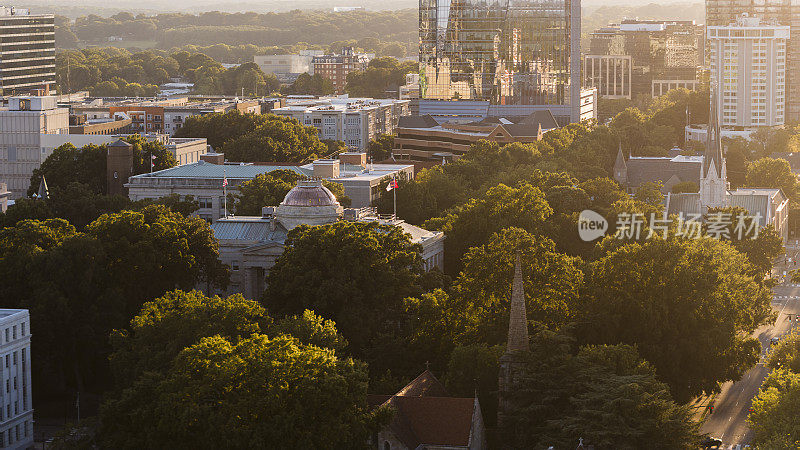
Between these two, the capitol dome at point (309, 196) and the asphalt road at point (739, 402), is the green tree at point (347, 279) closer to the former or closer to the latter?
the capitol dome at point (309, 196)

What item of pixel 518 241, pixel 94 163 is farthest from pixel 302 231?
pixel 94 163

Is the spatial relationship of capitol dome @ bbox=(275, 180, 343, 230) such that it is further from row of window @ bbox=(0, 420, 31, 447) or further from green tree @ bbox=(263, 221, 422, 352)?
row of window @ bbox=(0, 420, 31, 447)

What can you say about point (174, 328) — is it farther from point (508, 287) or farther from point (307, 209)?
point (307, 209)

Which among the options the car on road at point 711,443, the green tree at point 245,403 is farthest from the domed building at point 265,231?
the green tree at point 245,403

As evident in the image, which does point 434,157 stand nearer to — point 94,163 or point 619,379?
point 94,163

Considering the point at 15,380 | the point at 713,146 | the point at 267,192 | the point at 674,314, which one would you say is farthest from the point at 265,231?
the point at 713,146

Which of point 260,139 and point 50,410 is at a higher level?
point 260,139
